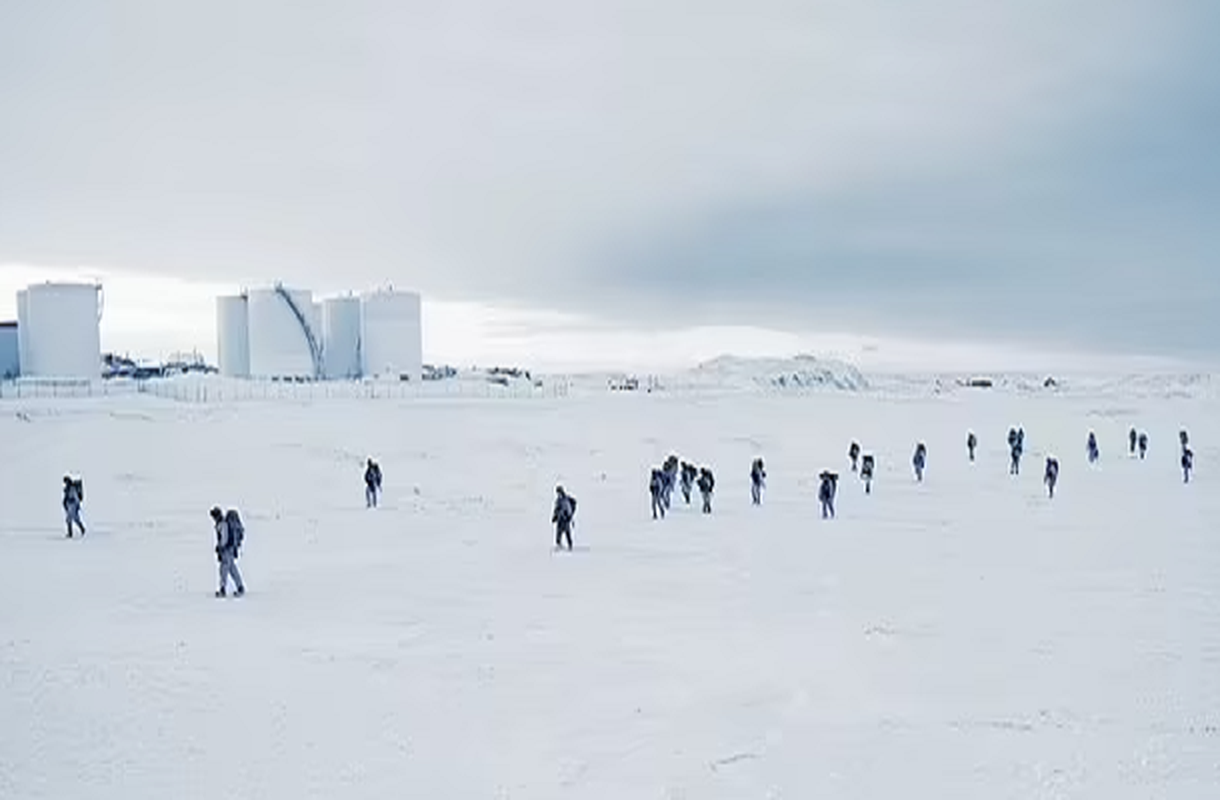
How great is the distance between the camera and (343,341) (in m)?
95.6

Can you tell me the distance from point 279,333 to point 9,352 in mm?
18742

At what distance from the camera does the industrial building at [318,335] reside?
297 feet

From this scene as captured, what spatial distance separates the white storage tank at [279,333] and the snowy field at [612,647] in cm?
5105

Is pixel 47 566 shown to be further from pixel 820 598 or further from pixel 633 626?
pixel 820 598

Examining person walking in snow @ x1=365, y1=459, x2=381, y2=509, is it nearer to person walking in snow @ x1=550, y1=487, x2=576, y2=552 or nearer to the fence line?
person walking in snow @ x1=550, y1=487, x2=576, y2=552

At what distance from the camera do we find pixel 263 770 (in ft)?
35.9

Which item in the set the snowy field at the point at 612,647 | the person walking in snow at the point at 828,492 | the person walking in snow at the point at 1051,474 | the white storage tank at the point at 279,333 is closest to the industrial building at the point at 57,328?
the white storage tank at the point at 279,333

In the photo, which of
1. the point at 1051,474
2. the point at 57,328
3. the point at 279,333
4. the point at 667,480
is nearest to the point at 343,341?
the point at 279,333

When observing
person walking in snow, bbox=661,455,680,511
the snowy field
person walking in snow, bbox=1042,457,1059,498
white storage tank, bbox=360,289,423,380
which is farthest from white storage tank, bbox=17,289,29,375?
person walking in snow, bbox=1042,457,1059,498

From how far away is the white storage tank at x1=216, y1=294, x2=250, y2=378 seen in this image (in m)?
95.1

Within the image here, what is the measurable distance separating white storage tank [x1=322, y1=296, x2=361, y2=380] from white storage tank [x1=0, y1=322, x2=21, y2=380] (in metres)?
22.8

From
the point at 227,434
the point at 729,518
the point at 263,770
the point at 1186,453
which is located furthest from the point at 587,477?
the point at 263,770

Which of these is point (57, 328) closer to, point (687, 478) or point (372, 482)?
point (372, 482)

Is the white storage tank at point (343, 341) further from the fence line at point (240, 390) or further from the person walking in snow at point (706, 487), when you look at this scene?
the person walking in snow at point (706, 487)
